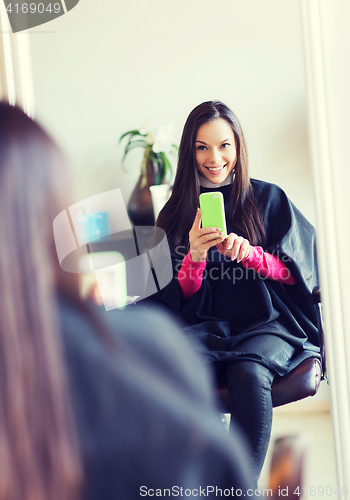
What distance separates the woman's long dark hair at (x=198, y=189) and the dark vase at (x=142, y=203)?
52 mm

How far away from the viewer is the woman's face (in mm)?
774

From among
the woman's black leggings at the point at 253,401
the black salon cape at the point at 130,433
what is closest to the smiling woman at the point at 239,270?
the woman's black leggings at the point at 253,401

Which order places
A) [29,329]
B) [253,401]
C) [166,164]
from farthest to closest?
[166,164]
[253,401]
[29,329]

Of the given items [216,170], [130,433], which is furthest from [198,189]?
[130,433]

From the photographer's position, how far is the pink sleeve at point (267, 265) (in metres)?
0.78

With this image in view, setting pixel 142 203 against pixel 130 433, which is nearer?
pixel 130 433

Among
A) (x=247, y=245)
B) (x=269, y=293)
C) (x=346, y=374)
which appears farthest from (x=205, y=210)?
(x=346, y=374)

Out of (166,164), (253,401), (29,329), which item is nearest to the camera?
(29,329)

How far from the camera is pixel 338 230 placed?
1.91ft

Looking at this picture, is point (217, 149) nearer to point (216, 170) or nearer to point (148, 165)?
point (216, 170)

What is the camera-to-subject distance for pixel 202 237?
760 millimetres

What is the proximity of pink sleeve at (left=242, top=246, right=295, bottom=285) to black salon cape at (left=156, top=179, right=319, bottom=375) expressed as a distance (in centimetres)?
1

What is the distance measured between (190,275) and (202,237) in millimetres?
92

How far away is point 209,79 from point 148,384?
579 mm
